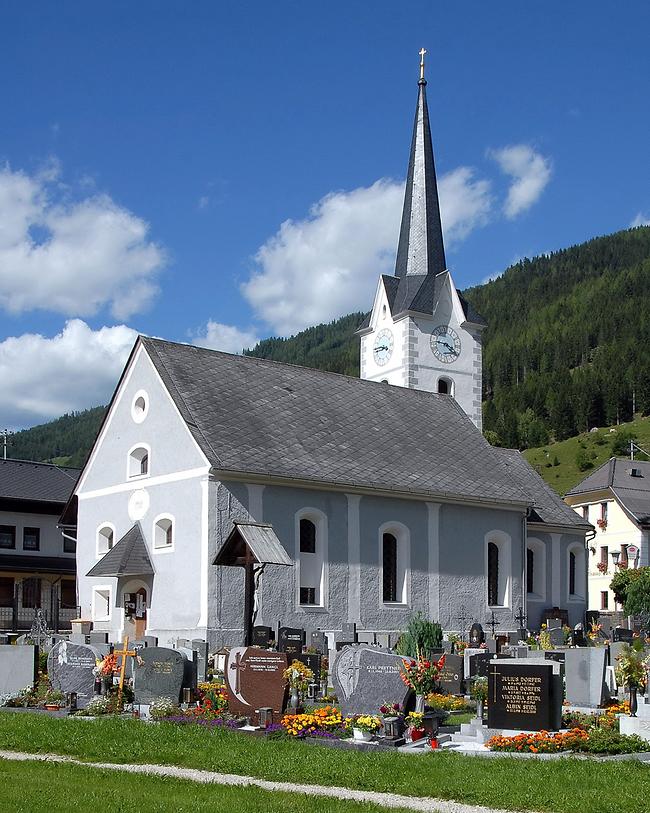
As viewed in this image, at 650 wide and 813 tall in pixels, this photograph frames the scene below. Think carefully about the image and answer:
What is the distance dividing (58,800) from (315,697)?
993 centimetres

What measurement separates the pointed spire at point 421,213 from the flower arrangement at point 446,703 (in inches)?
1097

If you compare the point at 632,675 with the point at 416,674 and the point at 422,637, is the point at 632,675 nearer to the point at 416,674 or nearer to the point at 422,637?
the point at 416,674

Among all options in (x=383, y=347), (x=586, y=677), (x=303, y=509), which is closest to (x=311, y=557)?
(x=303, y=509)

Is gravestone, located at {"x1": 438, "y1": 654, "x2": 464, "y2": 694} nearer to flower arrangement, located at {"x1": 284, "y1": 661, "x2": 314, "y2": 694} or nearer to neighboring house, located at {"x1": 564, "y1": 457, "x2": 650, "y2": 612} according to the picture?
flower arrangement, located at {"x1": 284, "y1": 661, "x2": 314, "y2": 694}

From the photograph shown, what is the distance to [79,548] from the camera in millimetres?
36062

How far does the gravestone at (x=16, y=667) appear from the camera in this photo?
67.2ft

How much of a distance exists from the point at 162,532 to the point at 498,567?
39.0 feet

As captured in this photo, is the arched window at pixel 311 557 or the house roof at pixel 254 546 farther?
the arched window at pixel 311 557

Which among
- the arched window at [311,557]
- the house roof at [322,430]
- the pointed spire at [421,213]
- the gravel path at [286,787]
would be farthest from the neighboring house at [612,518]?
the gravel path at [286,787]

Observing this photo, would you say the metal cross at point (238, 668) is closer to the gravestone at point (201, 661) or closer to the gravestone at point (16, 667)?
the gravestone at point (201, 661)

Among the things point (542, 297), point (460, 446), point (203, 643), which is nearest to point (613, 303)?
point (542, 297)

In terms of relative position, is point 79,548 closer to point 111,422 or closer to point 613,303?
point 111,422

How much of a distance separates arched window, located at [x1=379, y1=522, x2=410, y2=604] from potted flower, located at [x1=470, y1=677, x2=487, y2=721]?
1180 centimetres

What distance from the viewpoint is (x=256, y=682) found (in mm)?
17438
